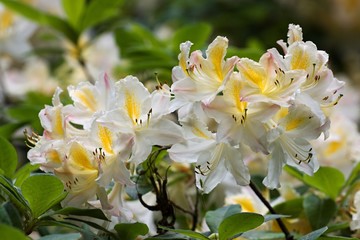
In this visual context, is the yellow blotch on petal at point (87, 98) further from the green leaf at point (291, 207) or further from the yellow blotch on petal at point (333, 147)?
the yellow blotch on petal at point (333, 147)

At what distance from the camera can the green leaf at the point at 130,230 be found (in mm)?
615

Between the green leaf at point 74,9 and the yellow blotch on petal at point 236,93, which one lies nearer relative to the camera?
the yellow blotch on petal at point 236,93

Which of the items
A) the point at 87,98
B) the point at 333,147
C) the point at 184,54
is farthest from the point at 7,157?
the point at 333,147

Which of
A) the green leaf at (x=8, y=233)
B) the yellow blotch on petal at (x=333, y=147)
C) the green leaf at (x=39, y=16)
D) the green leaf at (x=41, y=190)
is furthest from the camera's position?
the green leaf at (x=39, y=16)

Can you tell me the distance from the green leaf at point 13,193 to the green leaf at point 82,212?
0.02 meters

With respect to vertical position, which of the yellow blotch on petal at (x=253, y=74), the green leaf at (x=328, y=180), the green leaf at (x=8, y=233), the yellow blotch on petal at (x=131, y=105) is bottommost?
the green leaf at (x=8, y=233)

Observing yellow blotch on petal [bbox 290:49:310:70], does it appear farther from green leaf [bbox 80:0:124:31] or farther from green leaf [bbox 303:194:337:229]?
green leaf [bbox 80:0:124:31]

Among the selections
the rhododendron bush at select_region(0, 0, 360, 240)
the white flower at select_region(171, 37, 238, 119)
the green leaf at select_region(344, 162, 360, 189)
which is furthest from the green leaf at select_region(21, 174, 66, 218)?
the green leaf at select_region(344, 162, 360, 189)

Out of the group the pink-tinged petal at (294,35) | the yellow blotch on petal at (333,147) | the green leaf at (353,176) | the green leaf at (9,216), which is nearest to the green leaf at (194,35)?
the yellow blotch on petal at (333,147)

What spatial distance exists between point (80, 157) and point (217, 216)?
145mm

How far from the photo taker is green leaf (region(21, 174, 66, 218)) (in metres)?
0.58

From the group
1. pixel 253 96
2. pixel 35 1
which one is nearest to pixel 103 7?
pixel 253 96

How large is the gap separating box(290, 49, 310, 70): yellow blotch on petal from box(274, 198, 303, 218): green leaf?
0.76ft

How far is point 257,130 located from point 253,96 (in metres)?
0.03
